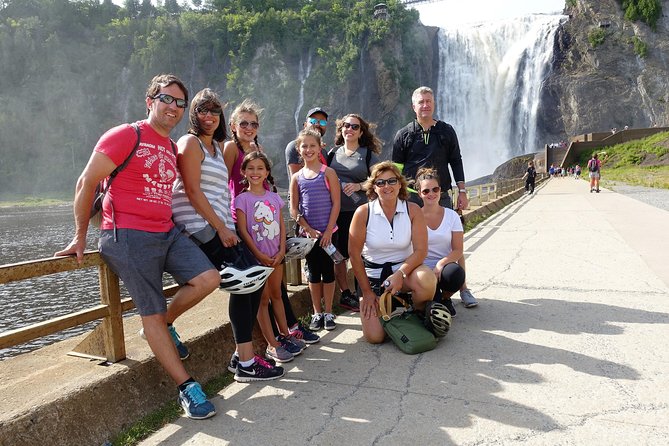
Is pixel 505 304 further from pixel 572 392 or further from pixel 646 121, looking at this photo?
pixel 646 121

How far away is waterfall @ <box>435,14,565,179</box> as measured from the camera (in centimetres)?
5266

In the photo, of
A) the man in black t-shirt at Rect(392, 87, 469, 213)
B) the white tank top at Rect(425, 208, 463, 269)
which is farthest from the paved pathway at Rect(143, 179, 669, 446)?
the man in black t-shirt at Rect(392, 87, 469, 213)

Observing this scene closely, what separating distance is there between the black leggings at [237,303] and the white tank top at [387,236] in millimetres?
1232

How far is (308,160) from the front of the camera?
454 cm

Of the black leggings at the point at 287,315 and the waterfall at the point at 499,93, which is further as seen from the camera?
the waterfall at the point at 499,93

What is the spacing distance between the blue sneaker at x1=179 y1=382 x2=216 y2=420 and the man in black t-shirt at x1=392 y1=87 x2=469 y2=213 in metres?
3.26

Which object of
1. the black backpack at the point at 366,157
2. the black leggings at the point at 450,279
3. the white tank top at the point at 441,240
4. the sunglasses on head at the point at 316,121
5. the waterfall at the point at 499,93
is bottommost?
the black leggings at the point at 450,279

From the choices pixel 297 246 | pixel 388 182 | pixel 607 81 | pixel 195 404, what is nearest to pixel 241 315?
pixel 195 404

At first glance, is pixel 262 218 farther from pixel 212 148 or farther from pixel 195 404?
pixel 195 404

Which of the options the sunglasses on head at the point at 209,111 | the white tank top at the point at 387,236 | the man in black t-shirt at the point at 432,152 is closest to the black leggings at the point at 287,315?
the white tank top at the point at 387,236

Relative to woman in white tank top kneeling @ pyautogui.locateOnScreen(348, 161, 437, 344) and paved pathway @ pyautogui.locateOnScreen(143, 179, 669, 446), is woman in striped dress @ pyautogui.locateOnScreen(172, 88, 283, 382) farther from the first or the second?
woman in white tank top kneeling @ pyautogui.locateOnScreen(348, 161, 437, 344)

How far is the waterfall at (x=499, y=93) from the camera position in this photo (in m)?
52.7

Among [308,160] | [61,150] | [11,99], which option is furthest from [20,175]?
[308,160]

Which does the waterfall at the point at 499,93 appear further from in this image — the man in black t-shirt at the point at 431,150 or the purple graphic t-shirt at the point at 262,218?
the purple graphic t-shirt at the point at 262,218
